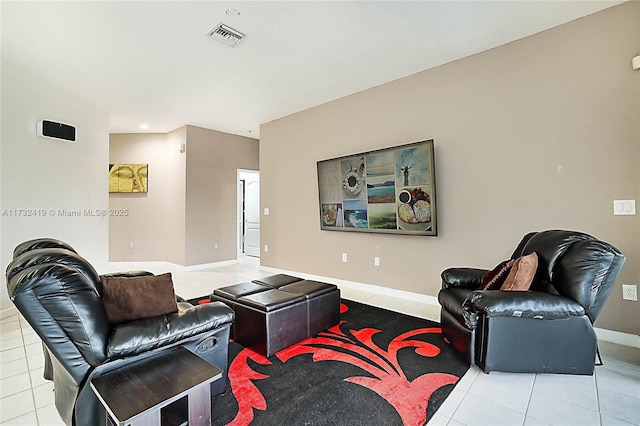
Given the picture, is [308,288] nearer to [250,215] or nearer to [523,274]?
[523,274]

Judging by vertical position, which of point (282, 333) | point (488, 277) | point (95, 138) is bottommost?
point (282, 333)

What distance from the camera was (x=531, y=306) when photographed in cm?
200

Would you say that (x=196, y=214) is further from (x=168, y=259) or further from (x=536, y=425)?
(x=536, y=425)

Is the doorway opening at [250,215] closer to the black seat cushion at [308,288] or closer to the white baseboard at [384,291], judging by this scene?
the white baseboard at [384,291]

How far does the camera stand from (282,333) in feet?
8.11

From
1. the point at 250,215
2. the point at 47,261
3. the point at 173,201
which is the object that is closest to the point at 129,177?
the point at 173,201

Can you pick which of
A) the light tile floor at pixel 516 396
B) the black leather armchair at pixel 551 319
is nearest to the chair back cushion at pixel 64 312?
the light tile floor at pixel 516 396

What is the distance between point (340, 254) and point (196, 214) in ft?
10.4

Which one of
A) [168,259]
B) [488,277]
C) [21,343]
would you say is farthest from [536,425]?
[168,259]

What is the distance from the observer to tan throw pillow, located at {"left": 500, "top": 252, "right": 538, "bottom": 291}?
7.18 feet

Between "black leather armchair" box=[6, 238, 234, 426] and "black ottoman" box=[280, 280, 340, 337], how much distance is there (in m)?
1.19

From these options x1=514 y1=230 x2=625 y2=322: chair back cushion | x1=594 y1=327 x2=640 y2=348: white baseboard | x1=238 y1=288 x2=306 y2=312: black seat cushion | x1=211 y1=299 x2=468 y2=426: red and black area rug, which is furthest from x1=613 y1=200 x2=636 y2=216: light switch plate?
x1=238 y1=288 x2=306 y2=312: black seat cushion

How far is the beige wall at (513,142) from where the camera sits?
8.51 ft

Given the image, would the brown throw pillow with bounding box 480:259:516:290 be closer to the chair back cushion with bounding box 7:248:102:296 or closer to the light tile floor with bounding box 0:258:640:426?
the light tile floor with bounding box 0:258:640:426
